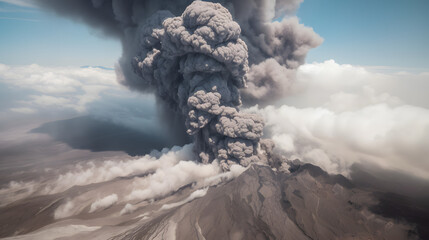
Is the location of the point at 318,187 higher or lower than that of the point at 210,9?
lower

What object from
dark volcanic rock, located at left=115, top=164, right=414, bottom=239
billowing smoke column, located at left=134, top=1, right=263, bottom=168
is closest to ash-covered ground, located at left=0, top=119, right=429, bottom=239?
dark volcanic rock, located at left=115, top=164, right=414, bottom=239

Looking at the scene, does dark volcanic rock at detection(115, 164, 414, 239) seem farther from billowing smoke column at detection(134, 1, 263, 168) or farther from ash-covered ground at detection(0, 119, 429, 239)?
billowing smoke column at detection(134, 1, 263, 168)

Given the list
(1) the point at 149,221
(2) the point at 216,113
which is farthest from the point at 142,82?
(1) the point at 149,221

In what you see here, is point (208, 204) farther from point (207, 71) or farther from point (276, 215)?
point (207, 71)

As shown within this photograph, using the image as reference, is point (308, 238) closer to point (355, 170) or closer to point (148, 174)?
point (148, 174)

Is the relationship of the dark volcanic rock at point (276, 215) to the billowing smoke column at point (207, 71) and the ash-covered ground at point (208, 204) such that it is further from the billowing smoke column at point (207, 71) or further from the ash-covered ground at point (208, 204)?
the billowing smoke column at point (207, 71)
